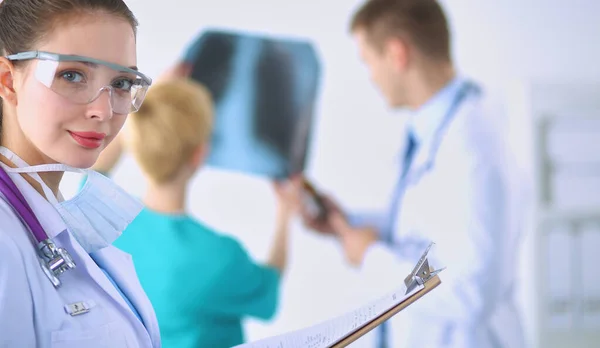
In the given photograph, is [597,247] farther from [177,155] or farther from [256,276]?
[177,155]

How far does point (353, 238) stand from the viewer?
3520 mm

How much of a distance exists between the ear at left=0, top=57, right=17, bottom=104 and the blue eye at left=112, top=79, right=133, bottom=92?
0.13m

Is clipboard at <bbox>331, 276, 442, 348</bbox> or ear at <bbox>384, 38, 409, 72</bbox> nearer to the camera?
clipboard at <bbox>331, 276, 442, 348</bbox>

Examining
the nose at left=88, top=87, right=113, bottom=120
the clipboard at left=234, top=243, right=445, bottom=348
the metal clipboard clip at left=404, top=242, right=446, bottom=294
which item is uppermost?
the nose at left=88, top=87, right=113, bottom=120

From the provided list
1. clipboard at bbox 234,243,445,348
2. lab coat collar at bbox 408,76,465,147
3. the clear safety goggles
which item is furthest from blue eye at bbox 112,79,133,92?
lab coat collar at bbox 408,76,465,147

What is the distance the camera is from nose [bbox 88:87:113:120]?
3.31ft

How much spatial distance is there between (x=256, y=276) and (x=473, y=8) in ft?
5.27

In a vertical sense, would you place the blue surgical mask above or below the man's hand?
above

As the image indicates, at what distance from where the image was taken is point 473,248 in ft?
10.9

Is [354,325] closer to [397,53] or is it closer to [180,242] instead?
[180,242]

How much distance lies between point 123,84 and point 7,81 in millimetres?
147

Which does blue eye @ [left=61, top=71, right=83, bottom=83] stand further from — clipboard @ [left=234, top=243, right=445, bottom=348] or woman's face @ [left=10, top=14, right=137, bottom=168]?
clipboard @ [left=234, top=243, right=445, bottom=348]

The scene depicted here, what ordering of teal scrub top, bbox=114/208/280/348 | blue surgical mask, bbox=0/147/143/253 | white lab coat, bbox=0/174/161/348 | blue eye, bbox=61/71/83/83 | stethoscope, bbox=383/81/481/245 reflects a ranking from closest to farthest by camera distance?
1. white lab coat, bbox=0/174/161/348
2. blue eye, bbox=61/71/83/83
3. blue surgical mask, bbox=0/147/143/253
4. teal scrub top, bbox=114/208/280/348
5. stethoscope, bbox=383/81/481/245

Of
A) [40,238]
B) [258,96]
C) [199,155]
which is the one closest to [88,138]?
[40,238]
